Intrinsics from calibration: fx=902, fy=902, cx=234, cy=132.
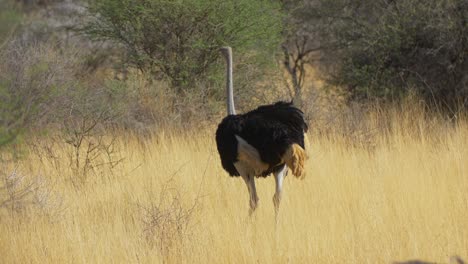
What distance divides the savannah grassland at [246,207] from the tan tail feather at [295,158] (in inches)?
13.1

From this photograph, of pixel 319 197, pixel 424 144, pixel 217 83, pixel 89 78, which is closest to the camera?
pixel 319 197

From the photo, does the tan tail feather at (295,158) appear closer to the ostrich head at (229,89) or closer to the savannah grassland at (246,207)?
the savannah grassland at (246,207)

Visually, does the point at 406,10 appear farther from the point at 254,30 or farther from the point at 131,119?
the point at 131,119

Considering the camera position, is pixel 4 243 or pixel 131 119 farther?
pixel 131 119

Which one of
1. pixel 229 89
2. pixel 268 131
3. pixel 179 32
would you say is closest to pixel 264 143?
pixel 268 131

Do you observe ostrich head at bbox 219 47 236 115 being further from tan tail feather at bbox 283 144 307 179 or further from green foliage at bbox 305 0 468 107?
green foliage at bbox 305 0 468 107

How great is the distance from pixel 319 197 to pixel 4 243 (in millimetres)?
2392

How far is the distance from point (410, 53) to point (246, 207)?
18.4 feet

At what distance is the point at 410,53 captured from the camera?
11.6 m

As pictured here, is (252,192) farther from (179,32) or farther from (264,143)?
(179,32)

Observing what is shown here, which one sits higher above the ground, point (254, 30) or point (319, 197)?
point (254, 30)

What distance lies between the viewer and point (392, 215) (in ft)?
19.4

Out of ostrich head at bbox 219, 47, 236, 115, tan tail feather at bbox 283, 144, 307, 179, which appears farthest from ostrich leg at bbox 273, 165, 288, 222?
ostrich head at bbox 219, 47, 236, 115

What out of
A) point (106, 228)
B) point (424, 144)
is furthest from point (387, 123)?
point (106, 228)
